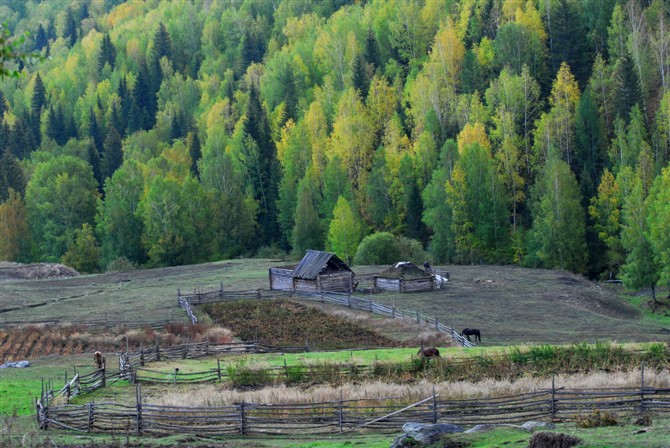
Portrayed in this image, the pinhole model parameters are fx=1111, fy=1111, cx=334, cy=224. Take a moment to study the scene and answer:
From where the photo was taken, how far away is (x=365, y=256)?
9856 centimetres

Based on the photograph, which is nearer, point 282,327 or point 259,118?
point 282,327

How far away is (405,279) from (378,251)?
61.8ft

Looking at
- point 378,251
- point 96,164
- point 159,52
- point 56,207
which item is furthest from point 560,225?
point 159,52

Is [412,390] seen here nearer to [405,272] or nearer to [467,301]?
[467,301]

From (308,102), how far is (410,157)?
1465 inches

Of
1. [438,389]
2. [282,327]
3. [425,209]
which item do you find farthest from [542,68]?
[438,389]

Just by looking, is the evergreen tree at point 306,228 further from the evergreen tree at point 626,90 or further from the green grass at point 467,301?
the evergreen tree at point 626,90

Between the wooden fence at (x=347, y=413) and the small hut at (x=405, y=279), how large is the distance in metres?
43.4

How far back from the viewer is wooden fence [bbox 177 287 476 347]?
214ft

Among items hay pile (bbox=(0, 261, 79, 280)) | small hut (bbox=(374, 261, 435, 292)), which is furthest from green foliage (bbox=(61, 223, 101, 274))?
small hut (bbox=(374, 261, 435, 292))

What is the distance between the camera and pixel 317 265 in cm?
7950

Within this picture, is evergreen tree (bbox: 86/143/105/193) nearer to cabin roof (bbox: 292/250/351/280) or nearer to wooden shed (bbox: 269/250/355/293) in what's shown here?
wooden shed (bbox: 269/250/355/293)

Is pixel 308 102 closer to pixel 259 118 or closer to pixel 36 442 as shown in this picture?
pixel 259 118

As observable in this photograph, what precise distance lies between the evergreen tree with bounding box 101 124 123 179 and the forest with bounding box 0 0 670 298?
0.49 m
